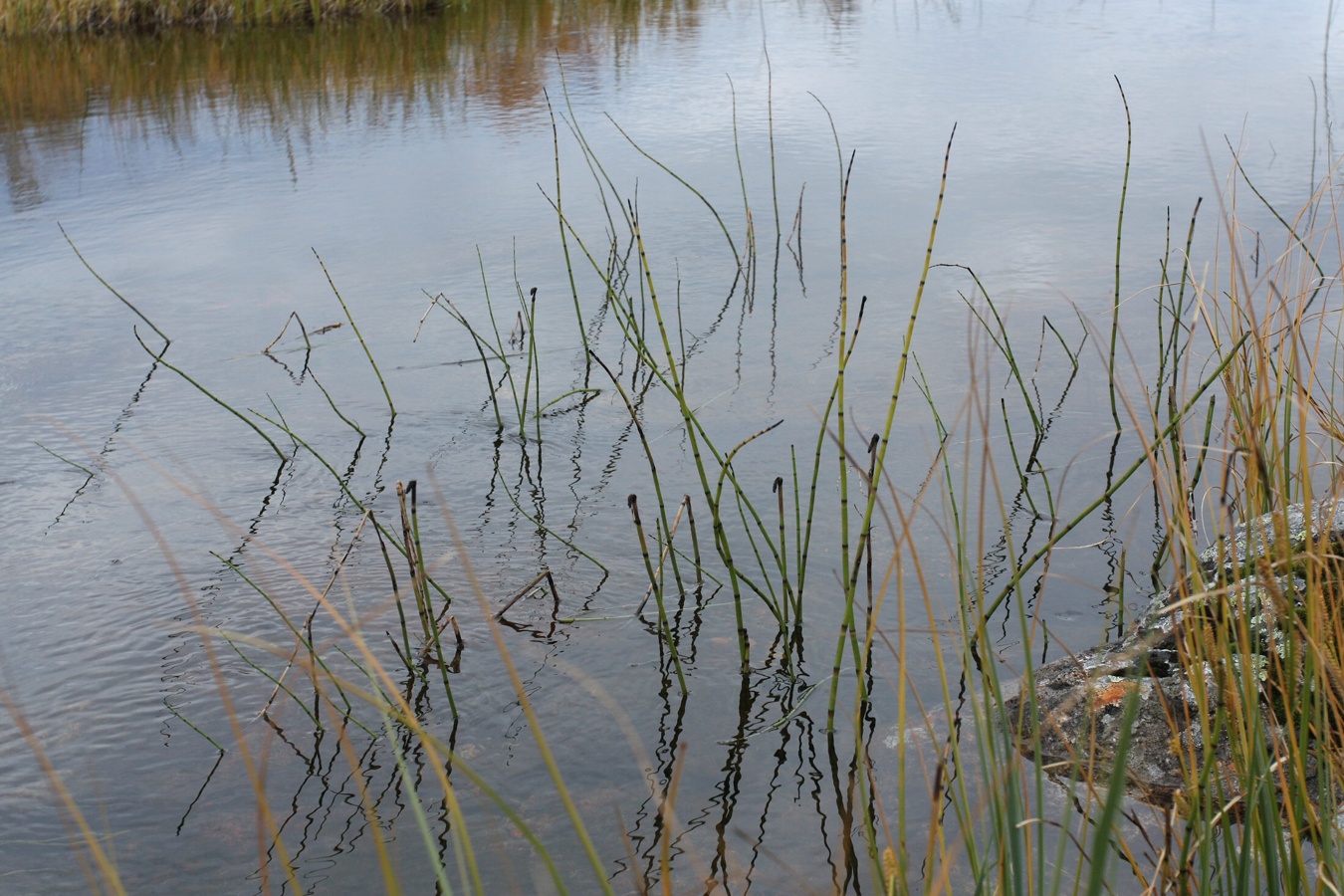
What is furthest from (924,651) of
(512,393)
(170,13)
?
(170,13)

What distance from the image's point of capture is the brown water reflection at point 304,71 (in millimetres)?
6008

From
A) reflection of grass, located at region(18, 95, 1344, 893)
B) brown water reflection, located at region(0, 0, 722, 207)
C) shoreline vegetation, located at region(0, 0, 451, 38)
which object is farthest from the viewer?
shoreline vegetation, located at region(0, 0, 451, 38)

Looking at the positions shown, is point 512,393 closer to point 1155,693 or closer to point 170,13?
point 1155,693

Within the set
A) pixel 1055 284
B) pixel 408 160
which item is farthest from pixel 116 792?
pixel 408 160

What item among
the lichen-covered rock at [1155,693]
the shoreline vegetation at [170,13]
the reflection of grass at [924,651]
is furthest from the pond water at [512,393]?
the shoreline vegetation at [170,13]

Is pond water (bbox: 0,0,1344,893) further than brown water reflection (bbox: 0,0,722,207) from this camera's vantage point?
No

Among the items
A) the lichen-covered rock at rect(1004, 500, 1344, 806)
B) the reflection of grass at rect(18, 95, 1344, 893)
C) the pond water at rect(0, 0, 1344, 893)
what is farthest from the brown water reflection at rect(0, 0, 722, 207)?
the lichen-covered rock at rect(1004, 500, 1344, 806)

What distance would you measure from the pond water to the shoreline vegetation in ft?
5.43

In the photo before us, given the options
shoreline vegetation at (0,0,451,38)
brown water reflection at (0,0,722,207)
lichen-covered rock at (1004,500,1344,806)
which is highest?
shoreline vegetation at (0,0,451,38)

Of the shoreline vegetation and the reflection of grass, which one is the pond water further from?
the shoreline vegetation

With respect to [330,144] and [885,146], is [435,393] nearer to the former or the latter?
[885,146]

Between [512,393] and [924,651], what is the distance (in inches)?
54.2

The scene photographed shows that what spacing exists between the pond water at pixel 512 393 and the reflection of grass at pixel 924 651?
0.06 ft

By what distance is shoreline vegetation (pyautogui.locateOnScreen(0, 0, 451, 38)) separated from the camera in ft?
26.6
